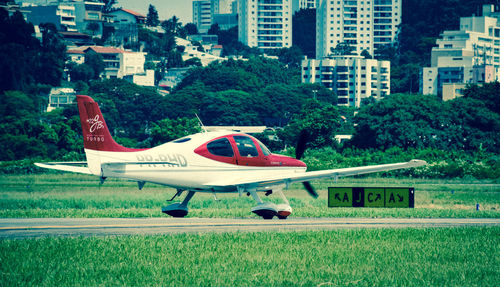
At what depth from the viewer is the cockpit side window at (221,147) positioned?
93.8 ft

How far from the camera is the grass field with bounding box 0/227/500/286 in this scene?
58.7 feet

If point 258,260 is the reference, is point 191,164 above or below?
above

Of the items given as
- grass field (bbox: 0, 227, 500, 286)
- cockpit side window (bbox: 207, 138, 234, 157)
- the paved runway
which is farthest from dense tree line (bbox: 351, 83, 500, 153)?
grass field (bbox: 0, 227, 500, 286)

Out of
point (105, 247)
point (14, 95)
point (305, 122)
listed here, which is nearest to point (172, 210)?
point (105, 247)

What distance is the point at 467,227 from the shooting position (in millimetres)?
27359

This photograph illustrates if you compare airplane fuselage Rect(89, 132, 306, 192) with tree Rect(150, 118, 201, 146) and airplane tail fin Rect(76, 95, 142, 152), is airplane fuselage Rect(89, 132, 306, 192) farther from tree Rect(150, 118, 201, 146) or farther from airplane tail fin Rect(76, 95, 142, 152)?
tree Rect(150, 118, 201, 146)

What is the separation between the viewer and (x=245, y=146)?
2930 centimetres

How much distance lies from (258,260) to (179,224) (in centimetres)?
824

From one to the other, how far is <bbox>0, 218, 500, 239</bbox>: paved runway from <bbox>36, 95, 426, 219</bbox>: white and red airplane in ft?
3.72

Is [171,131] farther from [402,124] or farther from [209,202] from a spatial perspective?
[209,202]

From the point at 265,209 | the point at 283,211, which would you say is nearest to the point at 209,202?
the point at 283,211

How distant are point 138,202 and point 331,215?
14.4 metres

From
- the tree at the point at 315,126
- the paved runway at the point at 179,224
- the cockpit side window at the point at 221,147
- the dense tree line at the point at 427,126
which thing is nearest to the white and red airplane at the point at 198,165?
the cockpit side window at the point at 221,147

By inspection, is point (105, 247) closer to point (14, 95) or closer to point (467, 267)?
point (467, 267)
